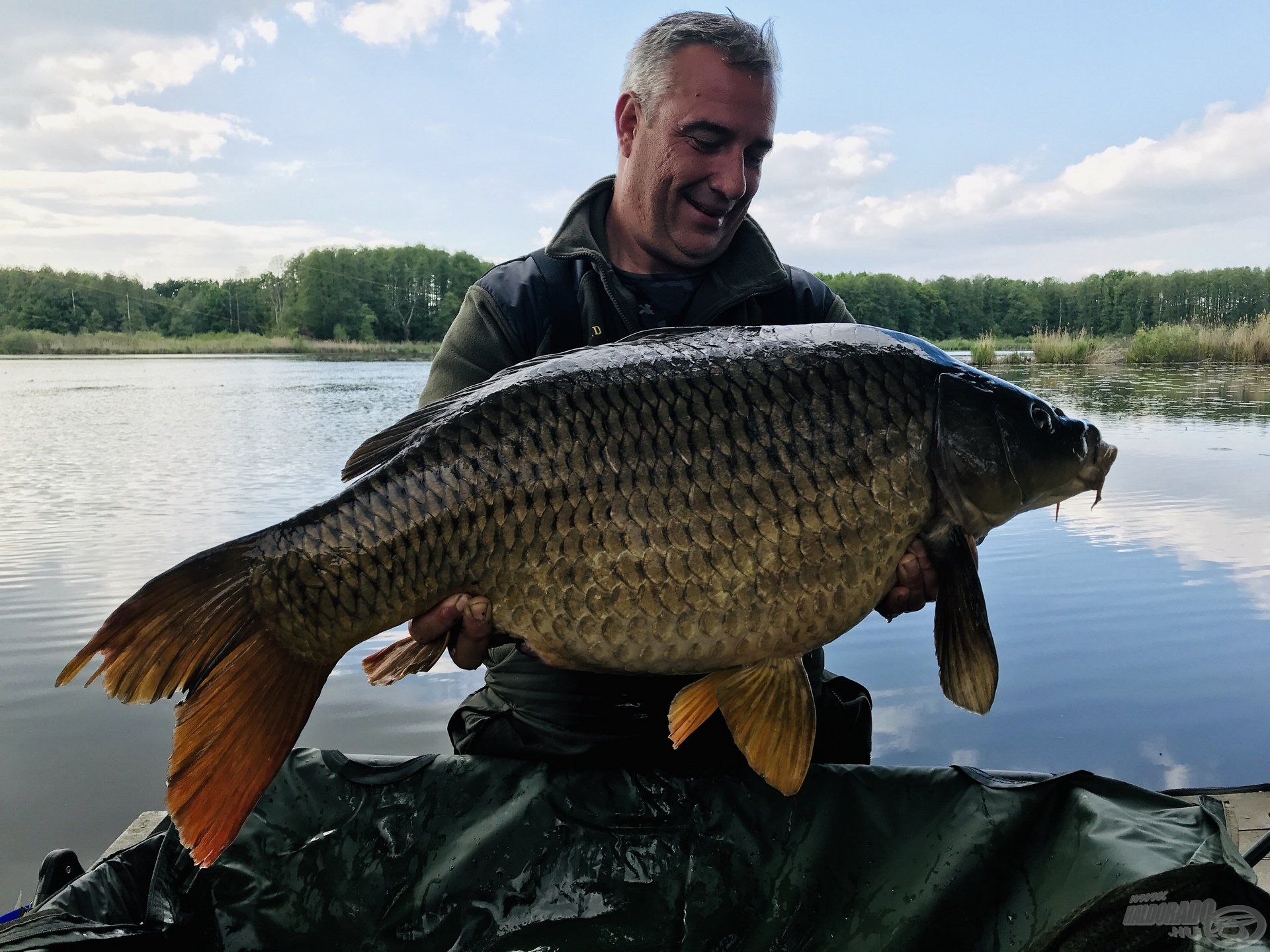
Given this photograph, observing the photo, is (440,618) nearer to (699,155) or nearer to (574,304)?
(574,304)

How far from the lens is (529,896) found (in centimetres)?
140

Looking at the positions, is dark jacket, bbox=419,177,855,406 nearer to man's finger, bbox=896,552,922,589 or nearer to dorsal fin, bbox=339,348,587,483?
dorsal fin, bbox=339,348,587,483

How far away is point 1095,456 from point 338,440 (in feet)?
26.8

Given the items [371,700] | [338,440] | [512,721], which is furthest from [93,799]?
[338,440]

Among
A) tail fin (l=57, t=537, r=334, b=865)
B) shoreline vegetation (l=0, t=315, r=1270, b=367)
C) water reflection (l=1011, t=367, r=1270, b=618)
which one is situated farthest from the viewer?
shoreline vegetation (l=0, t=315, r=1270, b=367)

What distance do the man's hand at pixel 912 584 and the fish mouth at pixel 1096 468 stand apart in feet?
0.86

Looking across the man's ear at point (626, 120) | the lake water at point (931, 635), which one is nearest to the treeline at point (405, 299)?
the lake water at point (931, 635)

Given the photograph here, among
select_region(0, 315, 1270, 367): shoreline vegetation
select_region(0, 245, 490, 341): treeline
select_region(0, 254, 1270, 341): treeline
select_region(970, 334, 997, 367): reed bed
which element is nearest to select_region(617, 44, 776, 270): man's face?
select_region(0, 315, 1270, 367): shoreline vegetation

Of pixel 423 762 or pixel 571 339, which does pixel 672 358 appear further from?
pixel 423 762

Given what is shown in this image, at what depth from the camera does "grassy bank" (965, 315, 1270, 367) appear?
49.8 ft

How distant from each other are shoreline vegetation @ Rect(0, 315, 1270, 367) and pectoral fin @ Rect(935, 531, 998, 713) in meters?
4.86

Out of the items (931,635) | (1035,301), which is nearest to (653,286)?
(931,635)

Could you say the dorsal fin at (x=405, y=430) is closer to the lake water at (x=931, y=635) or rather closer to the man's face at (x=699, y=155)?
the man's face at (x=699, y=155)

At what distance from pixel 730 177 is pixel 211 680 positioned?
121cm
